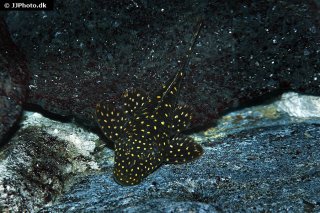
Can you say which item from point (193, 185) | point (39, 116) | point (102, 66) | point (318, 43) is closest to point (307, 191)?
point (193, 185)

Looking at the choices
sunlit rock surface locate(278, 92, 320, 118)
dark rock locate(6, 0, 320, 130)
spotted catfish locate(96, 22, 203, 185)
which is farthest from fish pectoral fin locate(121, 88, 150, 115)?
sunlit rock surface locate(278, 92, 320, 118)

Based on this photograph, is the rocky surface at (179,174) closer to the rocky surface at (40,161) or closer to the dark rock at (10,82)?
the rocky surface at (40,161)

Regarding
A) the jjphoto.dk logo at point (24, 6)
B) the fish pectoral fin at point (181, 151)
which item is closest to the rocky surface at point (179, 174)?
the fish pectoral fin at point (181, 151)

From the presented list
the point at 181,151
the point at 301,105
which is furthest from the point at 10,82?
the point at 301,105

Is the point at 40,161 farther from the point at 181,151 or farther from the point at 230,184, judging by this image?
the point at 230,184

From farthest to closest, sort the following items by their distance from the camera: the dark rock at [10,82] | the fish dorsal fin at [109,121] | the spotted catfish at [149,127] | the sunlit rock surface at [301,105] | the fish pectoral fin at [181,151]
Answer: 1. the sunlit rock surface at [301,105]
2. the fish dorsal fin at [109,121]
3. the fish pectoral fin at [181,151]
4. the spotted catfish at [149,127]
5. the dark rock at [10,82]

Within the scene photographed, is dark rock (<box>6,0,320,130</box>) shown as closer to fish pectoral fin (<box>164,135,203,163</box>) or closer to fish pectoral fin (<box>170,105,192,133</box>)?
fish pectoral fin (<box>170,105,192,133</box>)
